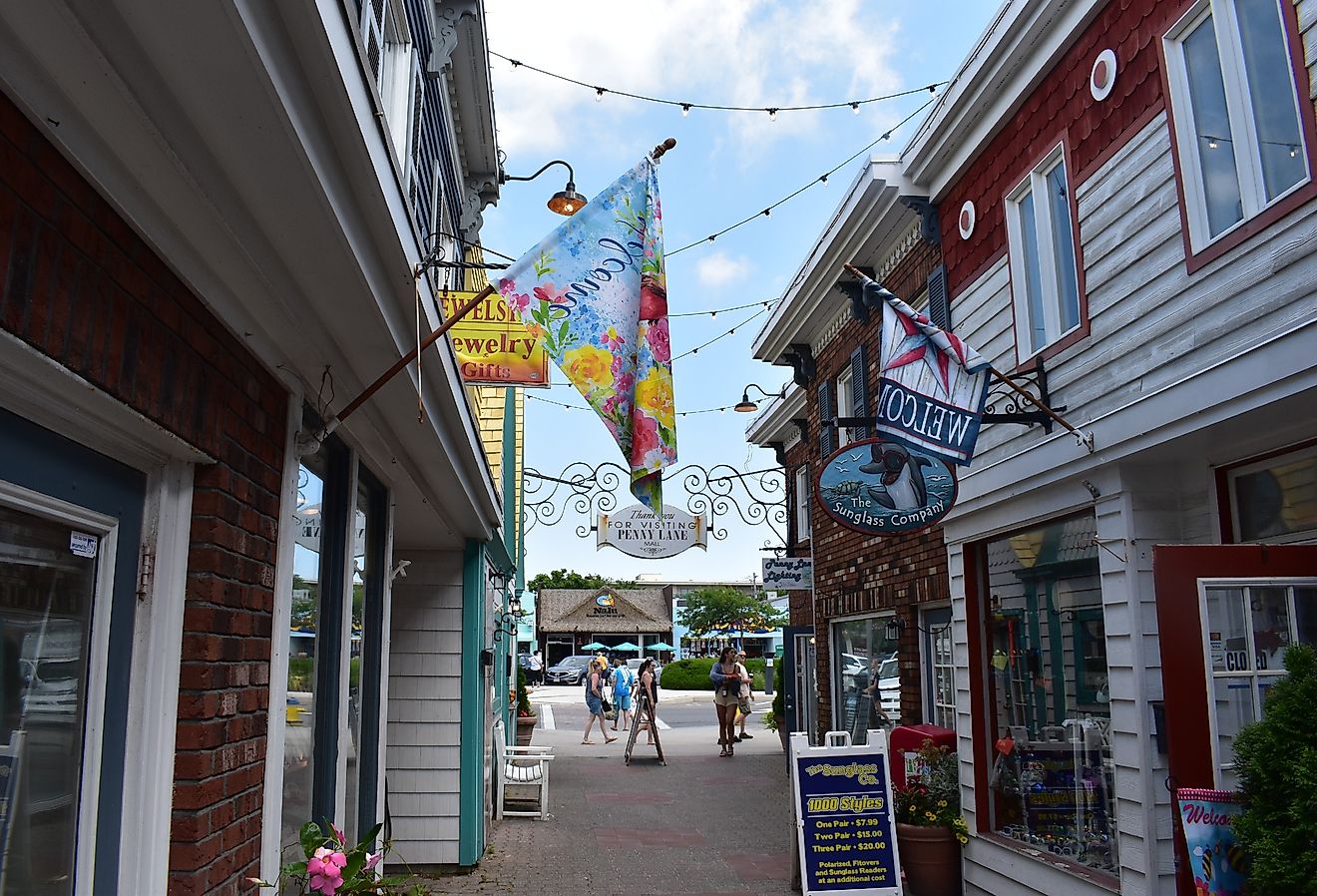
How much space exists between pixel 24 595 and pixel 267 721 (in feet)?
4.49

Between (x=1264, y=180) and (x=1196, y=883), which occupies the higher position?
(x=1264, y=180)

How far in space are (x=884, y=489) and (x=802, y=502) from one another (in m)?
8.89

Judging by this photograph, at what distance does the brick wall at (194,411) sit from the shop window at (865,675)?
8.32 meters

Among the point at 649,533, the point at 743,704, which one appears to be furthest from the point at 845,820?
the point at 743,704

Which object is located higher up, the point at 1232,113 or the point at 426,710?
the point at 1232,113

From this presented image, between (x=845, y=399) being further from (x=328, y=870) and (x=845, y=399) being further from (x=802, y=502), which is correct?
(x=328, y=870)

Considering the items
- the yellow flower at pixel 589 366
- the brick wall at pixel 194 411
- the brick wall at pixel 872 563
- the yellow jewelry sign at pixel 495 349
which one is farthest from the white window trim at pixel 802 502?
the brick wall at pixel 194 411

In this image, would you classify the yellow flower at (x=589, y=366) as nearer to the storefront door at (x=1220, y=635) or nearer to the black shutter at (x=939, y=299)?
the storefront door at (x=1220, y=635)

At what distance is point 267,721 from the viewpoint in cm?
351

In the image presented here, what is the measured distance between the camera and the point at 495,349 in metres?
7.01

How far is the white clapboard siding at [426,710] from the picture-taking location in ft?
29.2

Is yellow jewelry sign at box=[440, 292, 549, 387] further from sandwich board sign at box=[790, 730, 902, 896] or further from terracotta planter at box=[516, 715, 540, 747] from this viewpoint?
terracotta planter at box=[516, 715, 540, 747]

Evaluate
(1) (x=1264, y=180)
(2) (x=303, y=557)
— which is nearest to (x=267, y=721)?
(2) (x=303, y=557)

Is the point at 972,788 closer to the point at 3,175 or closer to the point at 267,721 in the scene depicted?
the point at 267,721
